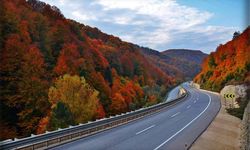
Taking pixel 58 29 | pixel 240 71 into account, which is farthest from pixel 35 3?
pixel 240 71

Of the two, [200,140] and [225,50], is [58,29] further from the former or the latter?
[225,50]

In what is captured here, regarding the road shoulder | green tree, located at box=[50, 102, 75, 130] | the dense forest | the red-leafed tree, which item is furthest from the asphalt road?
the red-leafed tree

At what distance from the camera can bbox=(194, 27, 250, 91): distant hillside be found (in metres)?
74.2

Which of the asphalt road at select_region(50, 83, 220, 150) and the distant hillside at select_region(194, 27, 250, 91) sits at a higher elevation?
the distant hillside at select_region(194, 27, 250, 91)

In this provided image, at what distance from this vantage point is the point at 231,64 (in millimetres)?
98625

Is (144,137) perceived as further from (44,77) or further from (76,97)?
(44,77)

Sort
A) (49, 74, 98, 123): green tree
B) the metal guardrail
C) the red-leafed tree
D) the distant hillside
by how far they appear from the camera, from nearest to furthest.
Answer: the metal guardrail < (49, 74, 98, 123): green tree < the red-leafed tree < the distant hillside

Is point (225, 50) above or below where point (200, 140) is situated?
above

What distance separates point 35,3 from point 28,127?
141 feet

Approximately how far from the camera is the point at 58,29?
72625mm

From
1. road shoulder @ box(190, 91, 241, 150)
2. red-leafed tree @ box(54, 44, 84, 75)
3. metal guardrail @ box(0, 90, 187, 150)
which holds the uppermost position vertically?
red-leafed tree @ box(54, 44, 84, 75)

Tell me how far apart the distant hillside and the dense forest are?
1991 centimetres

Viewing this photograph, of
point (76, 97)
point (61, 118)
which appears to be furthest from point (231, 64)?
point (61, 118)

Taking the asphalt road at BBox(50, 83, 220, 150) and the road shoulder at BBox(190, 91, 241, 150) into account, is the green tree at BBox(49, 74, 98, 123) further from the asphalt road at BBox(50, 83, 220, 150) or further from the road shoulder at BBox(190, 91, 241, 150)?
the asphalt road at BBox(50, 83, 220, 150)
